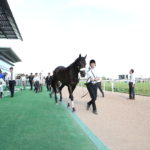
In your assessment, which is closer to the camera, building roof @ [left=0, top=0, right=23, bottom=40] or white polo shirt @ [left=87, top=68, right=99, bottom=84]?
white polo shirt @ [left=87, top=68, right=99, bottom=84]

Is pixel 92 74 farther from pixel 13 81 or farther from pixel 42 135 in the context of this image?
pixel 13 81

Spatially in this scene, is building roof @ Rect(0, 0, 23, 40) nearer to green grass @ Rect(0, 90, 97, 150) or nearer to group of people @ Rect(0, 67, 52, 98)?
group of people @ Rect(0, 67, 52, 98)

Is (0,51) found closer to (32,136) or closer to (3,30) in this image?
(3,30)

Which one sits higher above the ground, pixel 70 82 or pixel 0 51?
pixel 0 51

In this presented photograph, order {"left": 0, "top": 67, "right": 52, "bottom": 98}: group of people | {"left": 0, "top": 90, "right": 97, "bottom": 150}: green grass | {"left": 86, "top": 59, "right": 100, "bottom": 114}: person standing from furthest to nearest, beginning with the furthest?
{"left": 0, "top": 67, "right": 52, "bottom": 98}: group of people
{"left": 86, "top": 59, "right": 100, "bottom": 114}: person standing
{"left": 0, "top": 90, "right": 97, "bottom": 150}: green grass

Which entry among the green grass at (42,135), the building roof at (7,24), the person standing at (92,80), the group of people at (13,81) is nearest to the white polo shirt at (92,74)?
the person standing at (92,80)

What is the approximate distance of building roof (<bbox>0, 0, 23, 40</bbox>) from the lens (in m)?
23.3

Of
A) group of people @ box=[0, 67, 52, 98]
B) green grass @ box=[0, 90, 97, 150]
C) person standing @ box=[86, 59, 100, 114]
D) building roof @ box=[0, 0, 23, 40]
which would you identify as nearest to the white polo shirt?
person standing @ box=[86, 59, 100, 114]

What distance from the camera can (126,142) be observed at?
5.24m

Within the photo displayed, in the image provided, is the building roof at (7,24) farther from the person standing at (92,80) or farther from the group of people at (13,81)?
the person standing at (92,80)

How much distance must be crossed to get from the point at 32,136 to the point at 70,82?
5.43 metres

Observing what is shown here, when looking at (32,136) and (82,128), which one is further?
(82,128)

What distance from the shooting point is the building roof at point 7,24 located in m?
23.3

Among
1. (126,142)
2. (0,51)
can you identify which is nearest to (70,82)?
(126,142)
